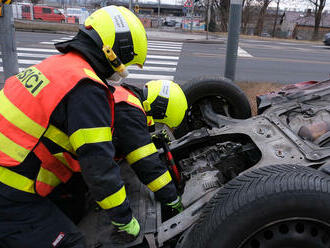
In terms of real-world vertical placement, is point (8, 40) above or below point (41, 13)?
below

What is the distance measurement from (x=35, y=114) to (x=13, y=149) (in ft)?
0.77

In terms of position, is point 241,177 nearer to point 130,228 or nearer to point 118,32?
point 130,228

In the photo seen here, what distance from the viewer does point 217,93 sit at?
397 centimetres

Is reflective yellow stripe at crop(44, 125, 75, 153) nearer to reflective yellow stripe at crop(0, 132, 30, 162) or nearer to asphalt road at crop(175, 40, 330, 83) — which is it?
reflective yellow stripe at crop(0, 132, 30, 162)

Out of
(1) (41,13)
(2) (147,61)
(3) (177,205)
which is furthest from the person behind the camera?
(1) (41,13)

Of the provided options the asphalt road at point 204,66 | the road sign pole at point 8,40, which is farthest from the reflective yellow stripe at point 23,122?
the asphalt road at point 204,66

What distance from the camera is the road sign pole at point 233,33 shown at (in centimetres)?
451

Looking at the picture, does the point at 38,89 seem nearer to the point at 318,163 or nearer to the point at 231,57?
the point at 318,163

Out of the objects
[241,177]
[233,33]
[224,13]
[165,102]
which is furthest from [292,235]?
[224,13]

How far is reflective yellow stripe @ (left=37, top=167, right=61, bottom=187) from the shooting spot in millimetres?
1915

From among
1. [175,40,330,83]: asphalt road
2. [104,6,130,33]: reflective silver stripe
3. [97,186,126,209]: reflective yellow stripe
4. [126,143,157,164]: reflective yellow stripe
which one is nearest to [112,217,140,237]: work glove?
[97,186,126,209]: reflective yellow stripe

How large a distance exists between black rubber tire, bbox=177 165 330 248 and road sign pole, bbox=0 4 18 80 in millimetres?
4671

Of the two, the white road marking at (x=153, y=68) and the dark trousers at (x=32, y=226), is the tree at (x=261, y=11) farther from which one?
the dark trousers at (x=32, y=226)

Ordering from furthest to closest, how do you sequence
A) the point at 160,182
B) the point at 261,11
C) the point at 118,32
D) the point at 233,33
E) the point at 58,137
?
the point at 261,11 < the point at 233,33 < the point at 160,182 < the point at 118,32 < the point at 58,137
